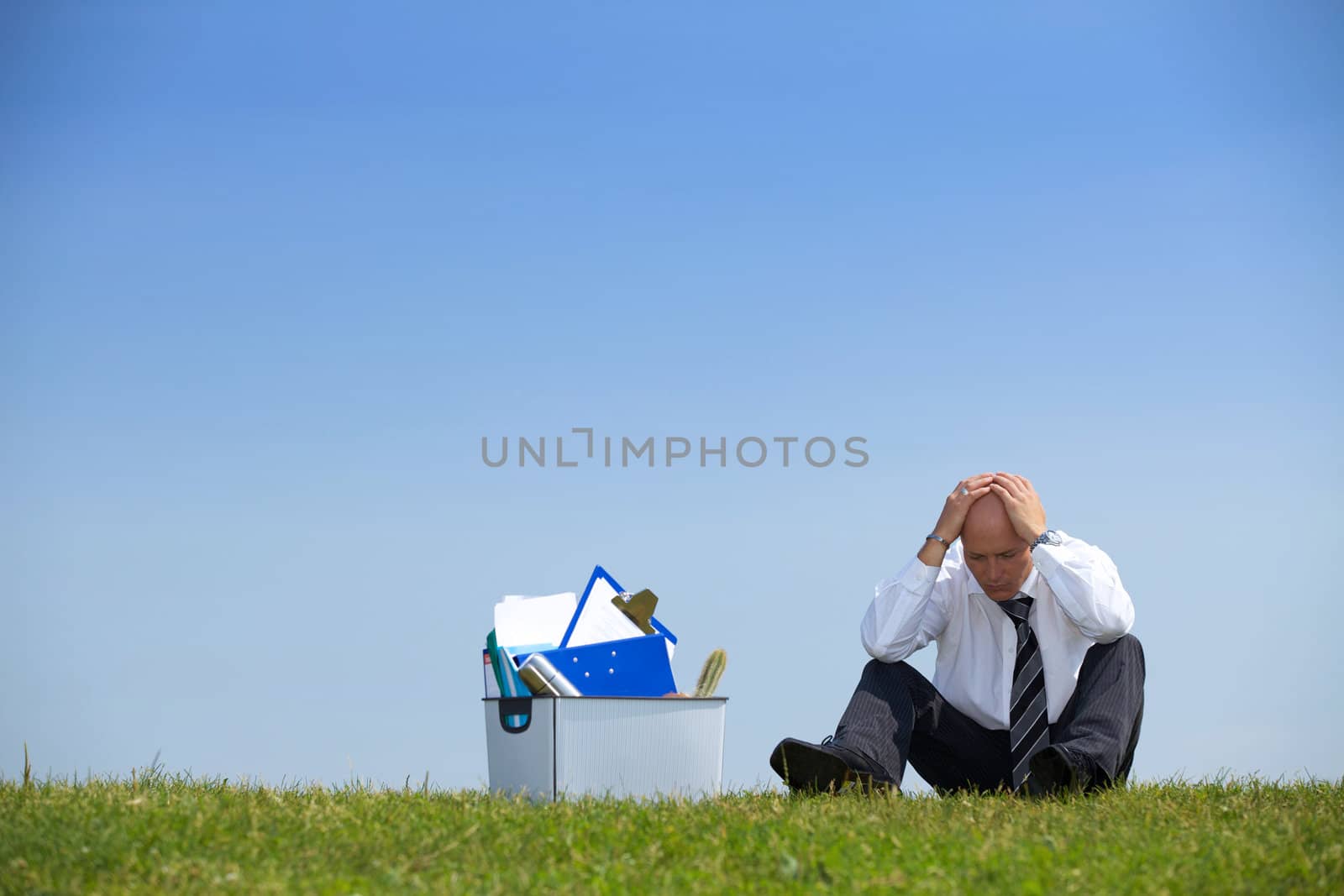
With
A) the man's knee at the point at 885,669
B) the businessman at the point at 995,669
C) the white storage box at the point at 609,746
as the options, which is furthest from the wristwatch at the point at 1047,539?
the white storage box at the point at 609,746

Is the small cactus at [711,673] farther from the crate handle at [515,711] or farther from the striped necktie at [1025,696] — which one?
the striped necktie at [1025,696]

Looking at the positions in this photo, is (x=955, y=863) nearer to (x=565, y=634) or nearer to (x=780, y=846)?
(x=780, y=846)

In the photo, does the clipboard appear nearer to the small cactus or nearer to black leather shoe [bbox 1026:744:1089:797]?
the small cactus

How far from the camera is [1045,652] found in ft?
16.1

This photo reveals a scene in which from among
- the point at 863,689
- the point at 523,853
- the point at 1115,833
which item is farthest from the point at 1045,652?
the point at 523,853

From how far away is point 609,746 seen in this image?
4.38 m

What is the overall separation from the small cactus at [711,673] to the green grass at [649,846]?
511 millimetres

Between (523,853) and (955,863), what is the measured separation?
117 centimetres

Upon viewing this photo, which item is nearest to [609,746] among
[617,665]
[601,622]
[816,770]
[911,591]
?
[617,665]

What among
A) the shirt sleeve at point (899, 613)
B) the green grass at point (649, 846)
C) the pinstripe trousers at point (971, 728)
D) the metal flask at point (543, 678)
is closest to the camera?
the green grass at point (649, 846)

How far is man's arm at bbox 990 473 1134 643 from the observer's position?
4.60m

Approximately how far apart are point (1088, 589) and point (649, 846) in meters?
2.17

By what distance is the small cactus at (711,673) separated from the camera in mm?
4586

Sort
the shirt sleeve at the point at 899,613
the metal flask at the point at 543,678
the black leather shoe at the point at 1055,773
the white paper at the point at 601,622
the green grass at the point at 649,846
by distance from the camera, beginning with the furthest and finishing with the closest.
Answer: the shirt sleeve at the point at 899,613 < the white paper at the point at 601,622 < the black leather shoe at the point at 1055,773 < the metal flask at the point at 543,678 < the green grass at the point at 649,846
